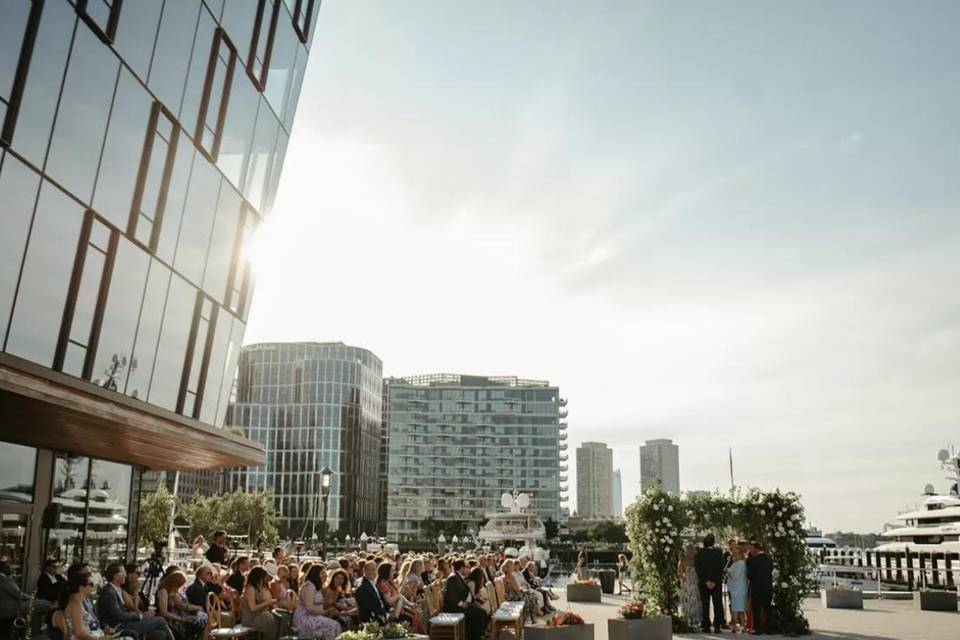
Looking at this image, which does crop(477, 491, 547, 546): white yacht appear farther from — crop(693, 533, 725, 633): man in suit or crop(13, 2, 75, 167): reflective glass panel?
crop(13, 2, 75, 167): reflective glass panel

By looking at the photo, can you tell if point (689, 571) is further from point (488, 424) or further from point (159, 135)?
point (488, 424)

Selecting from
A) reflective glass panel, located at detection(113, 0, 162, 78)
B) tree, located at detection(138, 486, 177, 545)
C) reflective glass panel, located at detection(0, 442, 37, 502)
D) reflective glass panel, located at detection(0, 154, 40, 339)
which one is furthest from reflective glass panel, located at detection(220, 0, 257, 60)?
tree, located at detection(138, 486, 177, 545)

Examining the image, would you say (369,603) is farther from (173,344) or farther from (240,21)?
(240,21)

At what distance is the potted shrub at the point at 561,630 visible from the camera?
12438 millimetres

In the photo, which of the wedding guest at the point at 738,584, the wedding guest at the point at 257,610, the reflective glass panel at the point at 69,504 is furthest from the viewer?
the wedding guest at the point at 738,584

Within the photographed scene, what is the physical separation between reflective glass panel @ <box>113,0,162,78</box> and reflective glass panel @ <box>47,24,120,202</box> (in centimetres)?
41

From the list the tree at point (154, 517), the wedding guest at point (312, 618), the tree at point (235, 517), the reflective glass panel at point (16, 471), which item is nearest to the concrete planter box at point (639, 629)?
the wedding guest at point (312, 618)

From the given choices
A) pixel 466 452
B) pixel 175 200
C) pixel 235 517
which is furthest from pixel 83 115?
pixel 466 452

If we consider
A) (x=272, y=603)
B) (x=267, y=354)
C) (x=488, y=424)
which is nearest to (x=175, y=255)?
(x=272, y=603)

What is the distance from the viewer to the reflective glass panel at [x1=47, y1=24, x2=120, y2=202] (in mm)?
13828

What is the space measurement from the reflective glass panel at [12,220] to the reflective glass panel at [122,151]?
197cm

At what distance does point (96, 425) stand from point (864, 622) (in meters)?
17.7

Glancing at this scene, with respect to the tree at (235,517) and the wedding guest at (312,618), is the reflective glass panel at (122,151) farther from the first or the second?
the tree at (235,517)

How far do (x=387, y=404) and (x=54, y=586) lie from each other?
145 metres
